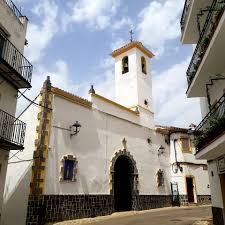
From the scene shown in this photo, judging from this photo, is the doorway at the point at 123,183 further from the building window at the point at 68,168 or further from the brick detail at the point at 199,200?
the brick detail at the point at 199,200

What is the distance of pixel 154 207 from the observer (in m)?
19.6

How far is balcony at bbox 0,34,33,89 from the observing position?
10.9 m

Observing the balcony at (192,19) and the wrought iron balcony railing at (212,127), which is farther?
the balcony at (192,19)

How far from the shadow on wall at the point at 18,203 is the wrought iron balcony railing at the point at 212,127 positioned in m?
8.09

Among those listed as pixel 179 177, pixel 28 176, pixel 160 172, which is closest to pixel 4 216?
pixel 28 176

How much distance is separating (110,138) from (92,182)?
333cm

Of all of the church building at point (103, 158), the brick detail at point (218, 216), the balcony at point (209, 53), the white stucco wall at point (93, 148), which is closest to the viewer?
the balcony at point (209, 53)

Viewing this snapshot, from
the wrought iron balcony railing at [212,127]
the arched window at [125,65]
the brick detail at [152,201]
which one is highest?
the arched window at [125,65]

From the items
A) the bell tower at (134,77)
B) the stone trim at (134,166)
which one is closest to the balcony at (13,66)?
the stone trim at (134,166)

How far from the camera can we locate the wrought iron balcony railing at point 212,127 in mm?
7953

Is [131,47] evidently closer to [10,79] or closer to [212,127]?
[10,79]

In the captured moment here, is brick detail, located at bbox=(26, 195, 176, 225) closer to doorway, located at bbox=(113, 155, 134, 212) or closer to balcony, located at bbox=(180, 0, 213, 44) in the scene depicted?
doorway, located at bbox=(113, 155, 134, 212)

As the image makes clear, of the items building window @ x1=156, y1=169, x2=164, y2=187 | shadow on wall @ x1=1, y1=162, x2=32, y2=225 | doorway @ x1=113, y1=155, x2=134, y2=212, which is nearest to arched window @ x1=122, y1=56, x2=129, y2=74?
doorway @ x1=113, y1=155, x2=134, y2=212

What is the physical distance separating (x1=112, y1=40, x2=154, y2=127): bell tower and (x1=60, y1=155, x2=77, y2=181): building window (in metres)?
8.54
